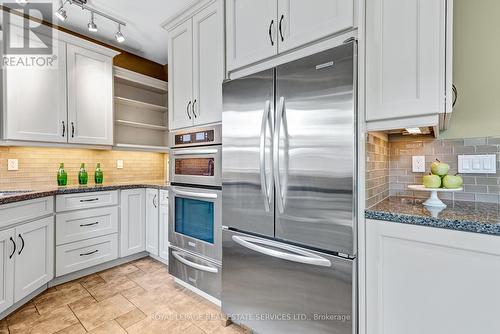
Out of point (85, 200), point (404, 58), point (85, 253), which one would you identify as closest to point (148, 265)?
point (85, 253)

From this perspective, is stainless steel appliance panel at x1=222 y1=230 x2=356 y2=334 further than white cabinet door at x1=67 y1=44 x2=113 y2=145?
No

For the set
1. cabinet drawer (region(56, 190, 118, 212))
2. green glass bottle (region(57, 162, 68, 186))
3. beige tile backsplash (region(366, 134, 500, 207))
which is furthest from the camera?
green glass bottle (region(57, 162, 68, 186))

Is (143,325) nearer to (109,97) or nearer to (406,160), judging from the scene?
(406,160)

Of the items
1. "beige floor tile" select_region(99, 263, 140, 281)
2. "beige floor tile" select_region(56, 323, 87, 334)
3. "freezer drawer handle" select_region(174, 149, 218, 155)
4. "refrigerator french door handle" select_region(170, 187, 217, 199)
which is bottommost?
"beige floor tile" select_region(99, 263, 140, 281)

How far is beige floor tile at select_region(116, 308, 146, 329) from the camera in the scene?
1.85 m

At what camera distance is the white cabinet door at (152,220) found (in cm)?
291

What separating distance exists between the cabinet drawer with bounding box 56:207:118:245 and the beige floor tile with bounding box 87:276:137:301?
51cm

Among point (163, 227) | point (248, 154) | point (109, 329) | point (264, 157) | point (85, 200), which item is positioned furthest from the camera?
point (163, 227)

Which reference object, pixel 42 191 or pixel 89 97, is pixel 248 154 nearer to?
pixel 42 191

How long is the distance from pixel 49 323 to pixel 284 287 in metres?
1.78

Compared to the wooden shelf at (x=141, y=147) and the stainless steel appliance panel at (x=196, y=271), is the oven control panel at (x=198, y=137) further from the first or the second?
the wooden shelf at (x=141, y=147)

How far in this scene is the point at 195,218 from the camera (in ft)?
7.14

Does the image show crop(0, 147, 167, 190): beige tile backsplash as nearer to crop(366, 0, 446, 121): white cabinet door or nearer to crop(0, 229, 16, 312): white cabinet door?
crop(0, 229, 16, 312): white cabinet door

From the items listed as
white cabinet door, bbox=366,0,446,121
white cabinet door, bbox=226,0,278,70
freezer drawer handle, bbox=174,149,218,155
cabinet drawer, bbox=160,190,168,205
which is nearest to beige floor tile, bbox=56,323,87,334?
cabinet drawer, bbox=160,190,168,205
